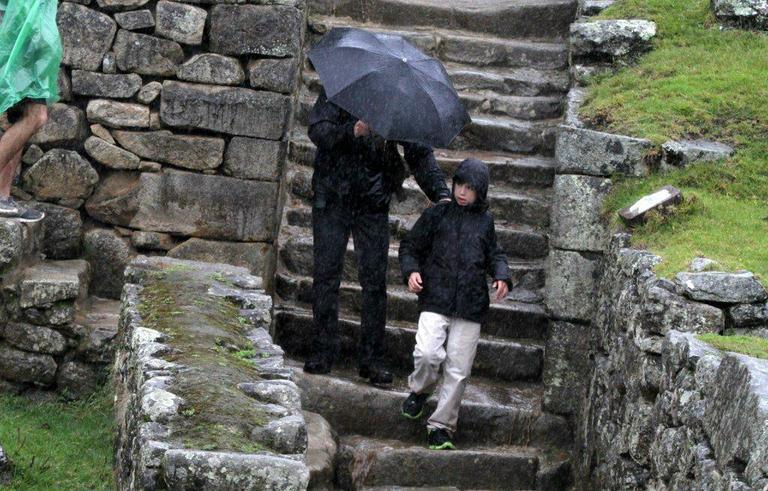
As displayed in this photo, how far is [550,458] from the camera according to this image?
22.9ft

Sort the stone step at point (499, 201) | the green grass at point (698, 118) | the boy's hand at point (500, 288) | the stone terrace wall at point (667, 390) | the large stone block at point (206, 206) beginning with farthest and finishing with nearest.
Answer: the stone step at point (499, 201)
the large stone block at point (206, 206)
the boy's hand at point (500, 288)
the green grass at point (698, 118)
the stone terrace wall at point (667, 390)

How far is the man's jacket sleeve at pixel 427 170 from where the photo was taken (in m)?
6.93

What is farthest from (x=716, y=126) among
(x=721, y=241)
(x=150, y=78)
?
(x=150, y=78)

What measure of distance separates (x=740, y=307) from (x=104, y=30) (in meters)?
4.08

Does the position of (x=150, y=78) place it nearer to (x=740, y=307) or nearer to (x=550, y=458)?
(x=550, y=458)

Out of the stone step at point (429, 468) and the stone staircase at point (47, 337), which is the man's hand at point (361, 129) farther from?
the stone staircase at point (47, 337)

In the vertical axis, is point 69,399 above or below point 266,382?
below

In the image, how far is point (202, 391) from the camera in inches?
170

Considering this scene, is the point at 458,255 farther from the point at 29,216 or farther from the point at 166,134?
the point at 29,216

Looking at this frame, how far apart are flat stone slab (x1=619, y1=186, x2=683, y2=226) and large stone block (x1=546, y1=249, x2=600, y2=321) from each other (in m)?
0.57

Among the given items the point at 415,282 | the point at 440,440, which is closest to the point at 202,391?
the point at 415,282

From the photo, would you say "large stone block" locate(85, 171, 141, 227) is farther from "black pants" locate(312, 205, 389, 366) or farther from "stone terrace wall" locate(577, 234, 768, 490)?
"stone terrace wall" locate(577, 234, 768, 490)

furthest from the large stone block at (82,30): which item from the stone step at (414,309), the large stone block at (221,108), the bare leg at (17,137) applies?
the stone step at (414,309)

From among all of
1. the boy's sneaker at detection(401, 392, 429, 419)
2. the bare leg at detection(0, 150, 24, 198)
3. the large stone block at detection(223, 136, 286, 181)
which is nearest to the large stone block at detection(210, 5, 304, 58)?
the large stone block at detection(223, 136, 286, 181)
